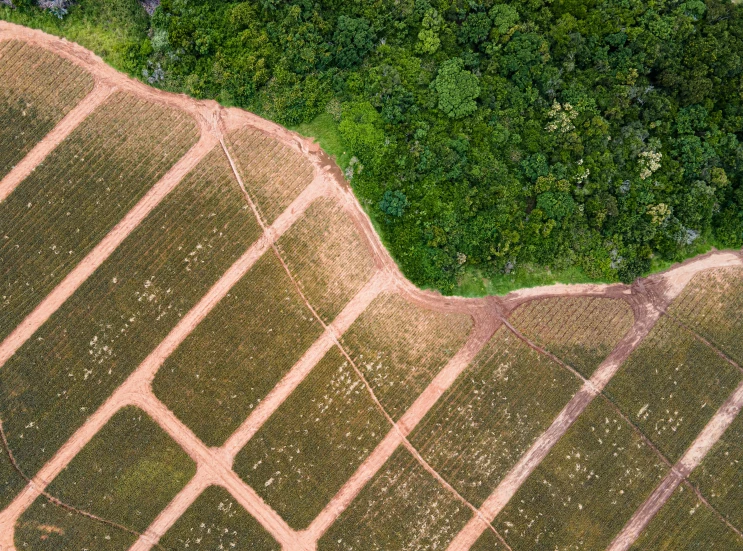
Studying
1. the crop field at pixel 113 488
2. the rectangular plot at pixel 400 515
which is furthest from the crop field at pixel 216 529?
the rectangular plot at pixel 400 515

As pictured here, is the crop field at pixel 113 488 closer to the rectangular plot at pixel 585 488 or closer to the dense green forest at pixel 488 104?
the dense green forest at pixel 488 104

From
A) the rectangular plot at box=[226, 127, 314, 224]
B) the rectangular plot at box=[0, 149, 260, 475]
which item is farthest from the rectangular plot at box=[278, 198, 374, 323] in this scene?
the rectangular plot at box=[0, 149, 260, 475]

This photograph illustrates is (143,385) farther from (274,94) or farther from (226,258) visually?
(274,94)

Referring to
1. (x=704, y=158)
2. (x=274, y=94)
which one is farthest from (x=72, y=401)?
(x=704, y=158)

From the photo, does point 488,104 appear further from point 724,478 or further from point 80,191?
point 724,478

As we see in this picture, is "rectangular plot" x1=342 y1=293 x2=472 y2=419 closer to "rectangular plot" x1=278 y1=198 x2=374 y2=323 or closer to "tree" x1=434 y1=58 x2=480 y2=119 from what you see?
"rectangular plot" x1=278 y1=198 x2=374 y2=323

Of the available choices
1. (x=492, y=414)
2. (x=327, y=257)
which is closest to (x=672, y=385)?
(x=492, y=414)
